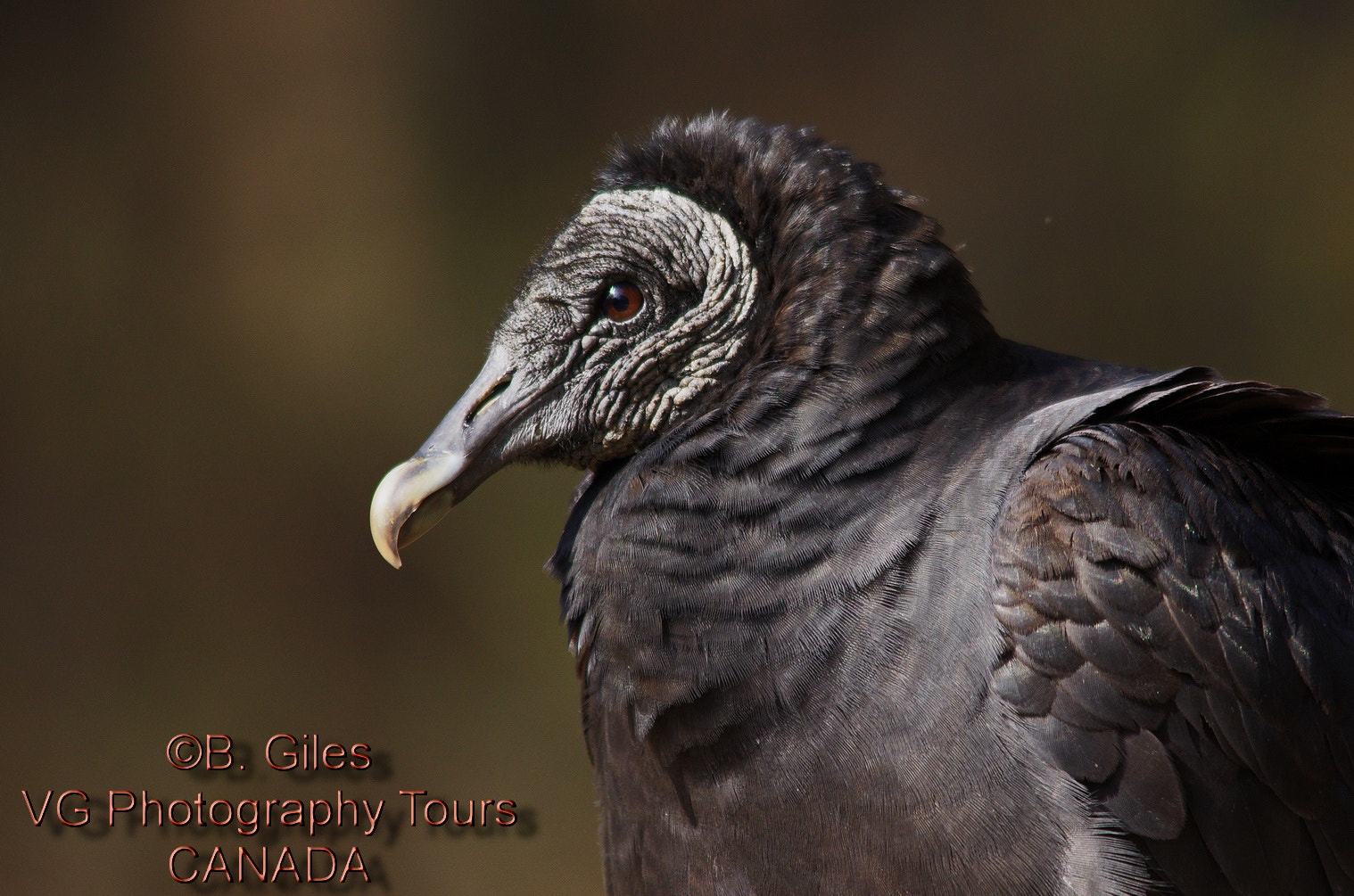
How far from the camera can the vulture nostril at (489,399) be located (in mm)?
2148

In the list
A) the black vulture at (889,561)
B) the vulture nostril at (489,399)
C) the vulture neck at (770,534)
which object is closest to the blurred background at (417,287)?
the vulture nostril at (489,399)

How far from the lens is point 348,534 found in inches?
201

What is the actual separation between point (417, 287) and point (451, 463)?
10.8 ft

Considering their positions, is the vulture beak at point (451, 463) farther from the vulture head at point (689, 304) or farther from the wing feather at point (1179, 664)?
the wing feather at point (1179, 664)

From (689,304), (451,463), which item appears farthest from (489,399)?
(689,304)

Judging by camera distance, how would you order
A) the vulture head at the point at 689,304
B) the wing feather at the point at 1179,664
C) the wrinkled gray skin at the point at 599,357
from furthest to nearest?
the wrinkled gray skin at the point at 599,357, the vulture head at the point at 689,304, the wing feather at the point at 1179,664

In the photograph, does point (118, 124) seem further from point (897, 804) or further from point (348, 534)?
point (897, 804)

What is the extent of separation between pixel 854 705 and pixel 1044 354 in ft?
2.72

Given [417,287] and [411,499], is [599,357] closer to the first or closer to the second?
[411,499]

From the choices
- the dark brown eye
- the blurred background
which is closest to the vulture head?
the dark brown eye

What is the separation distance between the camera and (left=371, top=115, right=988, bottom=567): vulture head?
196cm

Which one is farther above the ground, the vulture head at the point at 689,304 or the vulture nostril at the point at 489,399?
the vulture head at the point at 689,304

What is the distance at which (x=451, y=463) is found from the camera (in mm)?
2086

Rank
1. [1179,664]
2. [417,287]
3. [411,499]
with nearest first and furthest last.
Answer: [1179,664]
[411,499]
[417,287]
